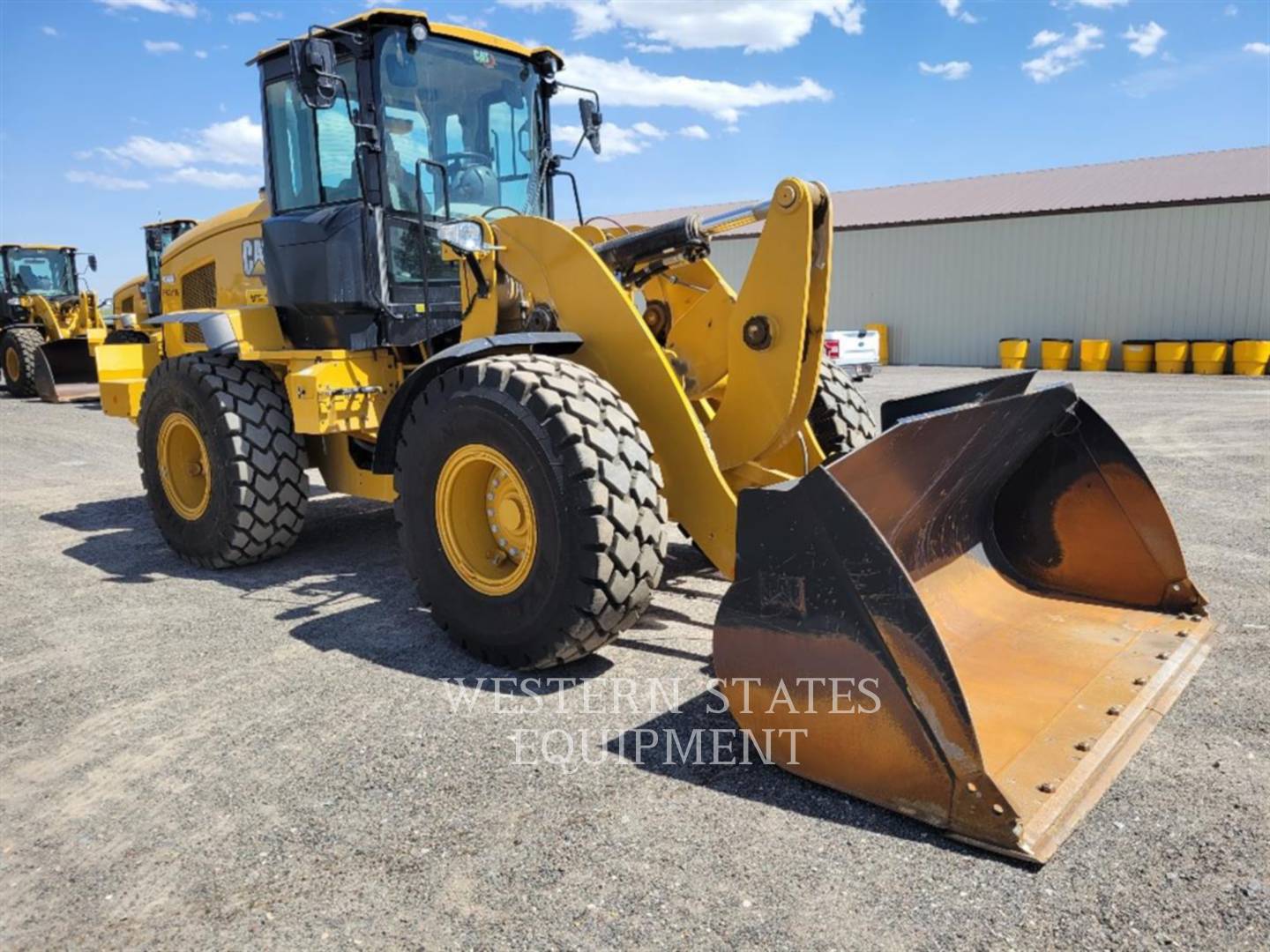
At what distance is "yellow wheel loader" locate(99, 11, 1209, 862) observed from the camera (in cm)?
292

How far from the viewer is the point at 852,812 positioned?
2869 mm

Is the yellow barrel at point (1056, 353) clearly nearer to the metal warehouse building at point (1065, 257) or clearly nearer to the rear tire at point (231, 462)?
the metal warehouse building at point (1065, 257)

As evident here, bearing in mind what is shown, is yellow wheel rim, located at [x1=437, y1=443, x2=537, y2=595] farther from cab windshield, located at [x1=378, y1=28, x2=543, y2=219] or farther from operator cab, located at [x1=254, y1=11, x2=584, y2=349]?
cab windshield, located at [x1=378, y1=28, x2=543, y2=219]

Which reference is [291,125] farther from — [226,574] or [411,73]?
[226,574]

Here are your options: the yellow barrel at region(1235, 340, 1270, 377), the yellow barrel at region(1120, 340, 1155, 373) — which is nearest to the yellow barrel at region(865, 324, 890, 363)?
the yellow barrel at region(1120, 340, 1155, 373)

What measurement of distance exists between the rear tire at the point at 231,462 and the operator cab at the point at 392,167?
20.6 inches

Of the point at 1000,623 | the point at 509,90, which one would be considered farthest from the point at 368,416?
the point at 1000,623

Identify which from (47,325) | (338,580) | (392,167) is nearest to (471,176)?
(392,167)

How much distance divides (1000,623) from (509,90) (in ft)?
13.2

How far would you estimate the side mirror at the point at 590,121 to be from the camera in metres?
5.95

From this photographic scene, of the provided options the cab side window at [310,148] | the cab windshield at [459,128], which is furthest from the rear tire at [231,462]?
the cab windshield at [459,128]

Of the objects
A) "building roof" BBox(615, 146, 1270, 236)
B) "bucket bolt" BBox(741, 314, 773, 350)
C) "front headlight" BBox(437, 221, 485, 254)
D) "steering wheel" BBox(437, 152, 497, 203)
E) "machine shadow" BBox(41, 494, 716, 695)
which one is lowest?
"machine shadow" BBox(41, 494, 716, 695)

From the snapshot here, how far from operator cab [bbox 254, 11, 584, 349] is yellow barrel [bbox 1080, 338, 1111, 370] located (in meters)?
18.5

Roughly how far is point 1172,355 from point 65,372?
2139 cm
